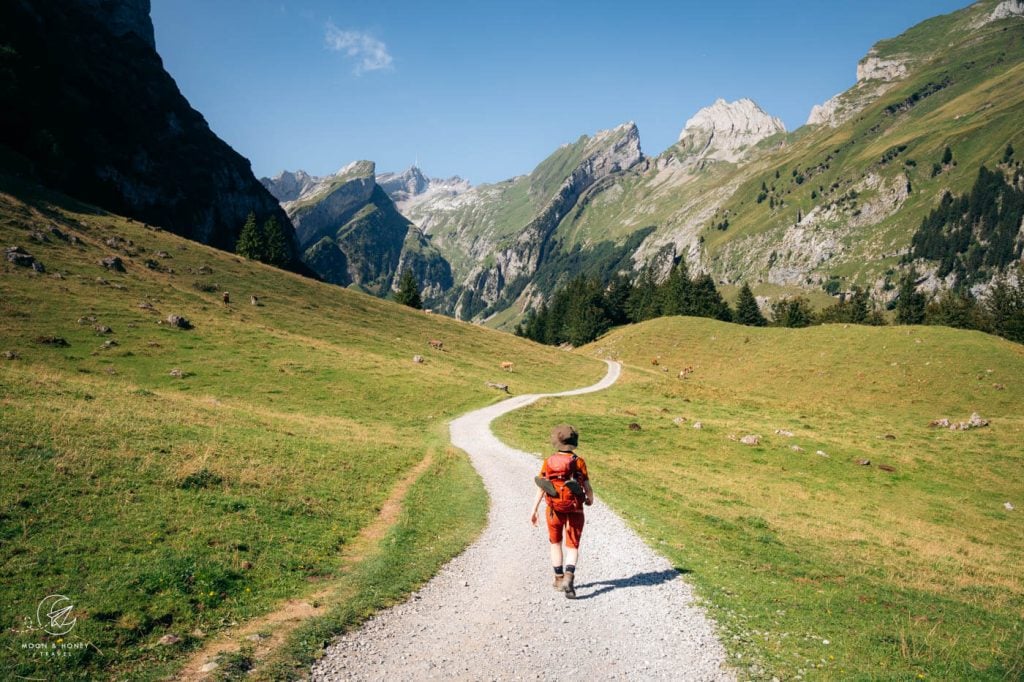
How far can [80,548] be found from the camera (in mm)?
10812

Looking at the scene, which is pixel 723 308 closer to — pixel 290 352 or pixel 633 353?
pixel 633 353

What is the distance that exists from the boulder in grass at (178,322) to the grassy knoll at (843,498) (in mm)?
35432

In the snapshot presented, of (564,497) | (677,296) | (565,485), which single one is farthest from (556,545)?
(677,296)

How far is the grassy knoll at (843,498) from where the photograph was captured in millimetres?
9992

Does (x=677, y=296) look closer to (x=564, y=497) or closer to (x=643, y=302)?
(x=643, y=302)

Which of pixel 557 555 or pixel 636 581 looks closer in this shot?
pixel 557 555

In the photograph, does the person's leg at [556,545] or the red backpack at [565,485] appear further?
the person's leg at [556,545]

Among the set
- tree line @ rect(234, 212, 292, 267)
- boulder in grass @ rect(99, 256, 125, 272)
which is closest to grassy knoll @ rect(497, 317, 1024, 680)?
boulder in grass @ rect(99, 256, 125, 272)

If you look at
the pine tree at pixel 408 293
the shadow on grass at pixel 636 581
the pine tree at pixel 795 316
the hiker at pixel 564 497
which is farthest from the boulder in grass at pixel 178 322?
the pine tree at pixel 795 316

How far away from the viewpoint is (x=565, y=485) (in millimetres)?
11234

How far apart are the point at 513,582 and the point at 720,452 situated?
2618cm

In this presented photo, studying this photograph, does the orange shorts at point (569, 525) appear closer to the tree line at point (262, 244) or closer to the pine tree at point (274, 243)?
the tree line at point (262, 244)

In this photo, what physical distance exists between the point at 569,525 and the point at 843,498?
23.8 metres

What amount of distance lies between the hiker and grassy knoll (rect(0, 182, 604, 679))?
3.80 meters
